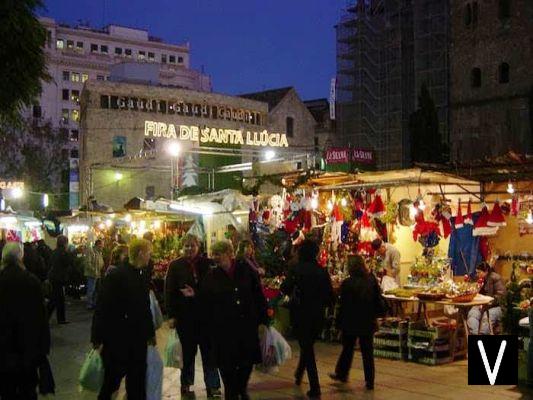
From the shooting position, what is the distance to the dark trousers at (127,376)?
638 cm

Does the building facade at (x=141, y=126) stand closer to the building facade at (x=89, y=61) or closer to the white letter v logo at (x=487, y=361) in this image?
the white letter v logo at (x=487, y=361)

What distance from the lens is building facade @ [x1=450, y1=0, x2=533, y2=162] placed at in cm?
3656

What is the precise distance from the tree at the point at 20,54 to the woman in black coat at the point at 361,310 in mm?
4249

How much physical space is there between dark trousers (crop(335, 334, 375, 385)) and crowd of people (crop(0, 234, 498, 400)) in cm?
1

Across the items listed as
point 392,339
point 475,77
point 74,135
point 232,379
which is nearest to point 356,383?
point 392,339

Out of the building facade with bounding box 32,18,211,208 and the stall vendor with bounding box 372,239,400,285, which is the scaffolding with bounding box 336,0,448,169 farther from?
the building facade with bounding box 32,18,211,208

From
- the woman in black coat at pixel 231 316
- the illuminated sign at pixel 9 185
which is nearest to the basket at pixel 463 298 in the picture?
the woman in black coat at pixel 231 316

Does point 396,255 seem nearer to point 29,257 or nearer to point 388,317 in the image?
point 388,317

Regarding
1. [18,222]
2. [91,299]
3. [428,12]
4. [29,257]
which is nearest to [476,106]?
[428,12]

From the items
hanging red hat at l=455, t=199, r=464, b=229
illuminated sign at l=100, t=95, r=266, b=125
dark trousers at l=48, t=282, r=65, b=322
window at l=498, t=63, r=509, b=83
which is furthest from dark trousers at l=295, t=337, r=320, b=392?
illuminated sign at l=100, t=95, r=266, b=125

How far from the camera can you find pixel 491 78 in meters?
37.8

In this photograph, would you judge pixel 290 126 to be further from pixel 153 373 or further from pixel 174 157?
pixel 153 373

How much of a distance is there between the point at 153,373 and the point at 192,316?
1.55 metres

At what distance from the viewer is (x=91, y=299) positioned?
59.9 feet
